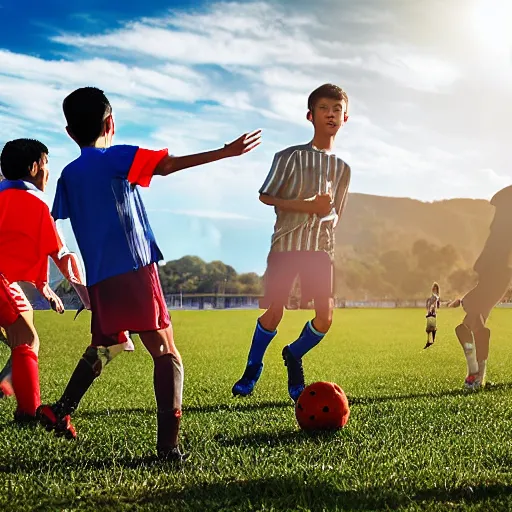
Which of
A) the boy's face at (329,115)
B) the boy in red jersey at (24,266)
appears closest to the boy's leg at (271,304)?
the boy's face at (329,115)

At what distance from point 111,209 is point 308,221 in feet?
7.86

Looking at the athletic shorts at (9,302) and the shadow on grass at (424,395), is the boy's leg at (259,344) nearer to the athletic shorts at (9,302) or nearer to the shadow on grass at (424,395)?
the shadow on grass at (424,395)

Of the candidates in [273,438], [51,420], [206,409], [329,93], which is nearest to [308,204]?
[329,93]

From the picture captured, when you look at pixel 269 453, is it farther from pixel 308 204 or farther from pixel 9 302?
pixel 308 204

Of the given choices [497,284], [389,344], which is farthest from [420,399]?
[389,344]

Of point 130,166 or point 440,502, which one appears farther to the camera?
point 130,166

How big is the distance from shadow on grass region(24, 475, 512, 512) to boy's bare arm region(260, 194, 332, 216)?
8.76ft

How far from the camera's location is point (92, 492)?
141 inches

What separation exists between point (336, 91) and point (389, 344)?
9.11 meters

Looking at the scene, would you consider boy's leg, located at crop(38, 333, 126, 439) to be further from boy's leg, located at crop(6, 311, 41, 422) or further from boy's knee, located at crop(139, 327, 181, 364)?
boy's leg, located at crop(6, 311, 41, 422)

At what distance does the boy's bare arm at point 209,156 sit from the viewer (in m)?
3.82

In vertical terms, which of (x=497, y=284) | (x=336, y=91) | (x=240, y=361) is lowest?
(x=240, y=361)

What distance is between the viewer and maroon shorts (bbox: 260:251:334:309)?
6191mm

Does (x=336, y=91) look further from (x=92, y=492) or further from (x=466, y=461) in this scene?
(x=92, y=492)
